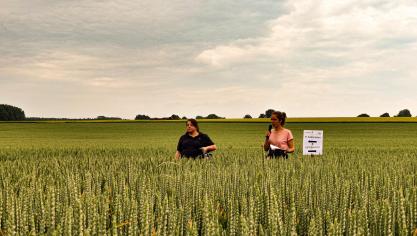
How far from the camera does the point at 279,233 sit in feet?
7.67

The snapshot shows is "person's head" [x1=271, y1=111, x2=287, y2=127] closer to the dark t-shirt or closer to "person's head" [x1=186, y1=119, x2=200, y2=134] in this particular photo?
the dark t-shirt

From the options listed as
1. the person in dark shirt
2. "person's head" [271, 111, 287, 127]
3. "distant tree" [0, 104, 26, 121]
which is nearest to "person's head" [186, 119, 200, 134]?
the person in dark shirt

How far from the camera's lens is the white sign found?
32.9 feet

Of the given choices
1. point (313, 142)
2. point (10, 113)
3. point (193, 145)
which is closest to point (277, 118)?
point (313, 142)

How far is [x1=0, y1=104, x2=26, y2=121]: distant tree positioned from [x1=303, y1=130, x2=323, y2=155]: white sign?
93.8 metres

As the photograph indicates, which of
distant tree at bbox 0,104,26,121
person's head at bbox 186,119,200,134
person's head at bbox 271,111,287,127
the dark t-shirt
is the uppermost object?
distant tree at bbox 0,104,26,121

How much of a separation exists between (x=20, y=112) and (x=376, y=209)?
10450 centimetres

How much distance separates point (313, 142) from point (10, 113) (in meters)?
96.4

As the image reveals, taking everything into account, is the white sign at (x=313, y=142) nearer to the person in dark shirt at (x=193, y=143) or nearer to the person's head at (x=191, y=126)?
the person in dark shirt at (x=193, y=143)

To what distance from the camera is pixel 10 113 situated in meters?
96.2

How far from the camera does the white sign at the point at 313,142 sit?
10.0 m

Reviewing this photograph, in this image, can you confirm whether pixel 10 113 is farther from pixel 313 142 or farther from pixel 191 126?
pixel 313 142

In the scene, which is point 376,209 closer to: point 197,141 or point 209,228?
point 209,228

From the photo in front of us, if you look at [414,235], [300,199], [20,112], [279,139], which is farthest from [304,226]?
[20,112]
